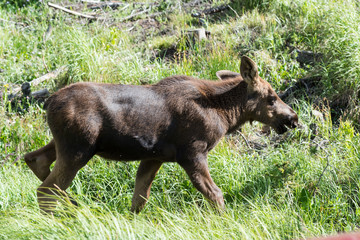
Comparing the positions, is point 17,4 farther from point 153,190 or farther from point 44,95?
point 153,190

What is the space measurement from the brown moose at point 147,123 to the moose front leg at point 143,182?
0.01 m

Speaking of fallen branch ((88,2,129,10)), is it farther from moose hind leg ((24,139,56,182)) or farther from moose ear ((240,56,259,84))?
moose hind leg ((24,139,56,182))

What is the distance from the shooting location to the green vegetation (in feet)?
18.8

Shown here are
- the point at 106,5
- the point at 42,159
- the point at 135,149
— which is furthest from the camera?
the point at 106,5

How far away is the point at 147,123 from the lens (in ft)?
21.1

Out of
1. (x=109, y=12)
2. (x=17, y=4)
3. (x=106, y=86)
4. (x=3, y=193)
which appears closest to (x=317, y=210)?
(x=106, y=86)

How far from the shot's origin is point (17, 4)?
45.9 ft

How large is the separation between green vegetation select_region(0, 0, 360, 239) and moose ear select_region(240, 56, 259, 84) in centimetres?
123

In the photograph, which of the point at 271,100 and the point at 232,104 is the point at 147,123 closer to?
the point at 232,104

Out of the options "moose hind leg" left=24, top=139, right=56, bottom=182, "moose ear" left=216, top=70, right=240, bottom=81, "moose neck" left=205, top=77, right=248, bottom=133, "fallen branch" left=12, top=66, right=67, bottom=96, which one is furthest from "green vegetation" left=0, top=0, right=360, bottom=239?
"moose ear" left=216, top=70, right=240, bottom=81

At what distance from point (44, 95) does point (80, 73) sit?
0.78 metres

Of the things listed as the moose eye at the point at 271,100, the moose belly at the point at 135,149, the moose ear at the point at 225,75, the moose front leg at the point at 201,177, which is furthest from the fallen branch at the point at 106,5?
the moose front leg at the point at 201,177

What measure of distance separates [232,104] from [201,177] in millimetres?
1125

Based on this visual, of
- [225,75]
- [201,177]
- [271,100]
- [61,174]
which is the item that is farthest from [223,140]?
[61,174]
